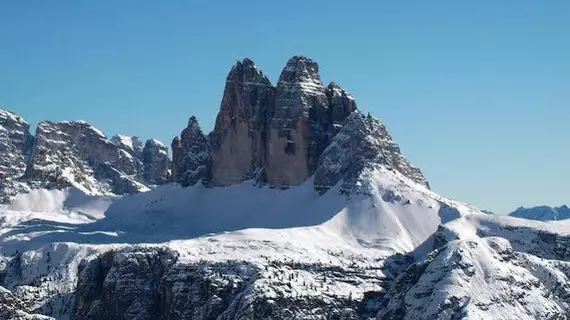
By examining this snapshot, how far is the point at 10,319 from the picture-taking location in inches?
6969

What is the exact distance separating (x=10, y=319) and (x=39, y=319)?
5.73 meters

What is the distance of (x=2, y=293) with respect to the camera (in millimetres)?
184750

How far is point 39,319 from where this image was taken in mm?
174875

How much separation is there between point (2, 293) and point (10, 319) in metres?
9.10

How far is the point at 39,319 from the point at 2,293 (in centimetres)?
1350
